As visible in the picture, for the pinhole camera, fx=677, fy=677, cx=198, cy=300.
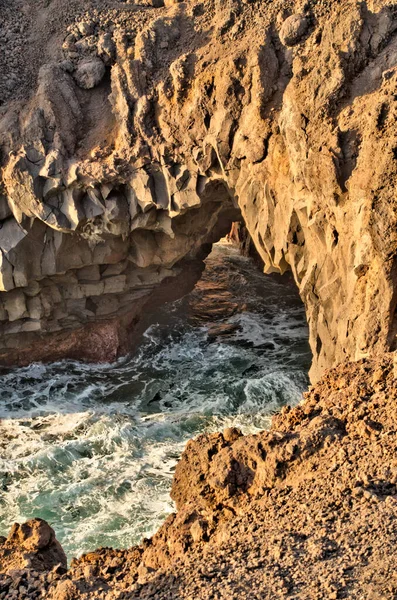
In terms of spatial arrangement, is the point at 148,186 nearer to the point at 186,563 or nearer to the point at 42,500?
the point at 42,500

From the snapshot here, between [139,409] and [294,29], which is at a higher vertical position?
[294,29]

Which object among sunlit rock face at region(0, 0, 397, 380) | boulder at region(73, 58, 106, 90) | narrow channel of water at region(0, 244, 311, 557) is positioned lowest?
narrow channel of water at region(0, 244, 311, 557)

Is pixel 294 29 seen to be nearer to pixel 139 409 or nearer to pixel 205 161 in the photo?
pixel 205 161

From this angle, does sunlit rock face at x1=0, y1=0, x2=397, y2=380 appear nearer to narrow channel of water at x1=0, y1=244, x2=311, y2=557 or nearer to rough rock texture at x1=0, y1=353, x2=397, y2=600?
narrow channel of water at x1=0, y1=244, x2=311, y2=557

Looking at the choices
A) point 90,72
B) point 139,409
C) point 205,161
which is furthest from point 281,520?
point 90,72

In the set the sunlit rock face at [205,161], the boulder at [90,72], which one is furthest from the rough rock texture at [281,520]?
the boulder at [90,72]

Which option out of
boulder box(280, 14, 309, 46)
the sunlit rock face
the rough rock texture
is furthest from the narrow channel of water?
boulder box(280, 14, 309, 46)

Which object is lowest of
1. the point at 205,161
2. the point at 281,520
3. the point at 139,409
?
the point at 139,409
